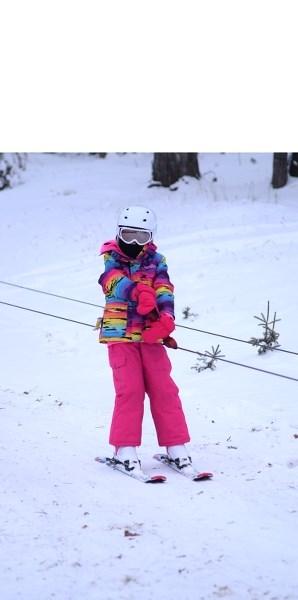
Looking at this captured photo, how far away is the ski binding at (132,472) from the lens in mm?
4832

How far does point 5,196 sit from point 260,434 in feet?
45.4

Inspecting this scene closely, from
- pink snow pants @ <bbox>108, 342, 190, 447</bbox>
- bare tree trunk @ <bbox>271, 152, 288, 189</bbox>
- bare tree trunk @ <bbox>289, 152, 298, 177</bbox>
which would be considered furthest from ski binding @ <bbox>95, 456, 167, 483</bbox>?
bare tree trunk @ <bbox>289, 152, 298, 177</bbox>

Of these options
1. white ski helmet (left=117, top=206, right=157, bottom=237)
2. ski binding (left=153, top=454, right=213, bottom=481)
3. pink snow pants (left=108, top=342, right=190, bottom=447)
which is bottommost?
ski binding (left=153, top=454, right=213, bottom=481)

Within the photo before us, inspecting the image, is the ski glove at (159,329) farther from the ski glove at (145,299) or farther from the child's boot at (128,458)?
the child's boot at (128,458)

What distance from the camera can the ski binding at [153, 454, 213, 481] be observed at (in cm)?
485

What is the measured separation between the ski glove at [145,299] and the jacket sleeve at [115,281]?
74mm

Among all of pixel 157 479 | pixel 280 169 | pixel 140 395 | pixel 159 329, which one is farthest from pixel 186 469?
pixel 280 169

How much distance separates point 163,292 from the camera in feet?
17.2

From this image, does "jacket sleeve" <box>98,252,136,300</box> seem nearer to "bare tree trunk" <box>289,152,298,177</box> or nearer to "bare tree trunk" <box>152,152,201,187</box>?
"bare tree trunk" <box>289,152,298,177</box>

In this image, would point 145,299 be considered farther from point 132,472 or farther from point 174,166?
point 174,166

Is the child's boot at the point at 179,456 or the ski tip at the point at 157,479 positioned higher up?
the child's boot at the point at 179,456

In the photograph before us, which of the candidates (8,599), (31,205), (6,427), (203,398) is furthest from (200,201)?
(8,599)

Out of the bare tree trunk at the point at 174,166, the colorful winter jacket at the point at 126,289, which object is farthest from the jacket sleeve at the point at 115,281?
the bare tree trunk at the point at 174,166

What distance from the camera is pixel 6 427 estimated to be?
6.06 meters
